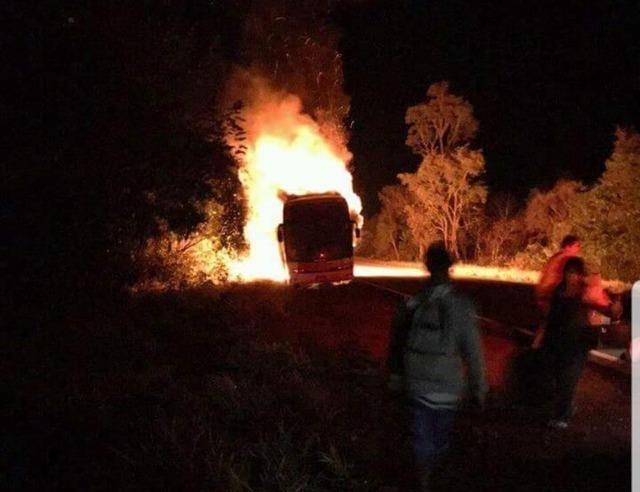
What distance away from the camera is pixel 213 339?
45.5 feet

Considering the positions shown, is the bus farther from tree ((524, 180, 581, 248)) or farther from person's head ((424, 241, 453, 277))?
person's head ((424, 241, 453, 277))

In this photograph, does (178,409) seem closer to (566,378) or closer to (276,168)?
(566,378)

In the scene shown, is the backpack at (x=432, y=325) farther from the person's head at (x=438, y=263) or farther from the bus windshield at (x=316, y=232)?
the bus windshield at (x=316, y=232)

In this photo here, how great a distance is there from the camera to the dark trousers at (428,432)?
19.9 ft

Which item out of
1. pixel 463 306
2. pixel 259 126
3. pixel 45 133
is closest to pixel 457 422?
pixel 463 306

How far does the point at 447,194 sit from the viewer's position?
39.0 meters

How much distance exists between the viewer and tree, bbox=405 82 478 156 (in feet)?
128

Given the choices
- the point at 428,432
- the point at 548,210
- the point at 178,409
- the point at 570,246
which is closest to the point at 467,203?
the point at 548,210

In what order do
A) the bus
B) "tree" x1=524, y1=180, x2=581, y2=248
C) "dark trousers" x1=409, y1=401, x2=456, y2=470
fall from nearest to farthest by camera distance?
"dark trousers" x1=409, y1=401, x2=456, y2=470
the bus
"tree" x1=524, y1=180, x2=581, y2=248

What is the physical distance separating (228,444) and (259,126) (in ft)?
108

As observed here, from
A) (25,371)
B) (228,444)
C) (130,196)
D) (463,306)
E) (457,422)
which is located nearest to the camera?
(463,306)

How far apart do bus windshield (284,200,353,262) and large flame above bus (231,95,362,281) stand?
10.7 meters

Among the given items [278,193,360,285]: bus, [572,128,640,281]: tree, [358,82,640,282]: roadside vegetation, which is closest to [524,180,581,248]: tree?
[358,82,640,282]: roadside vegetation

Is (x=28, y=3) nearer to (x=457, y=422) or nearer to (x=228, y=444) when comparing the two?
(x=228, y=444)
